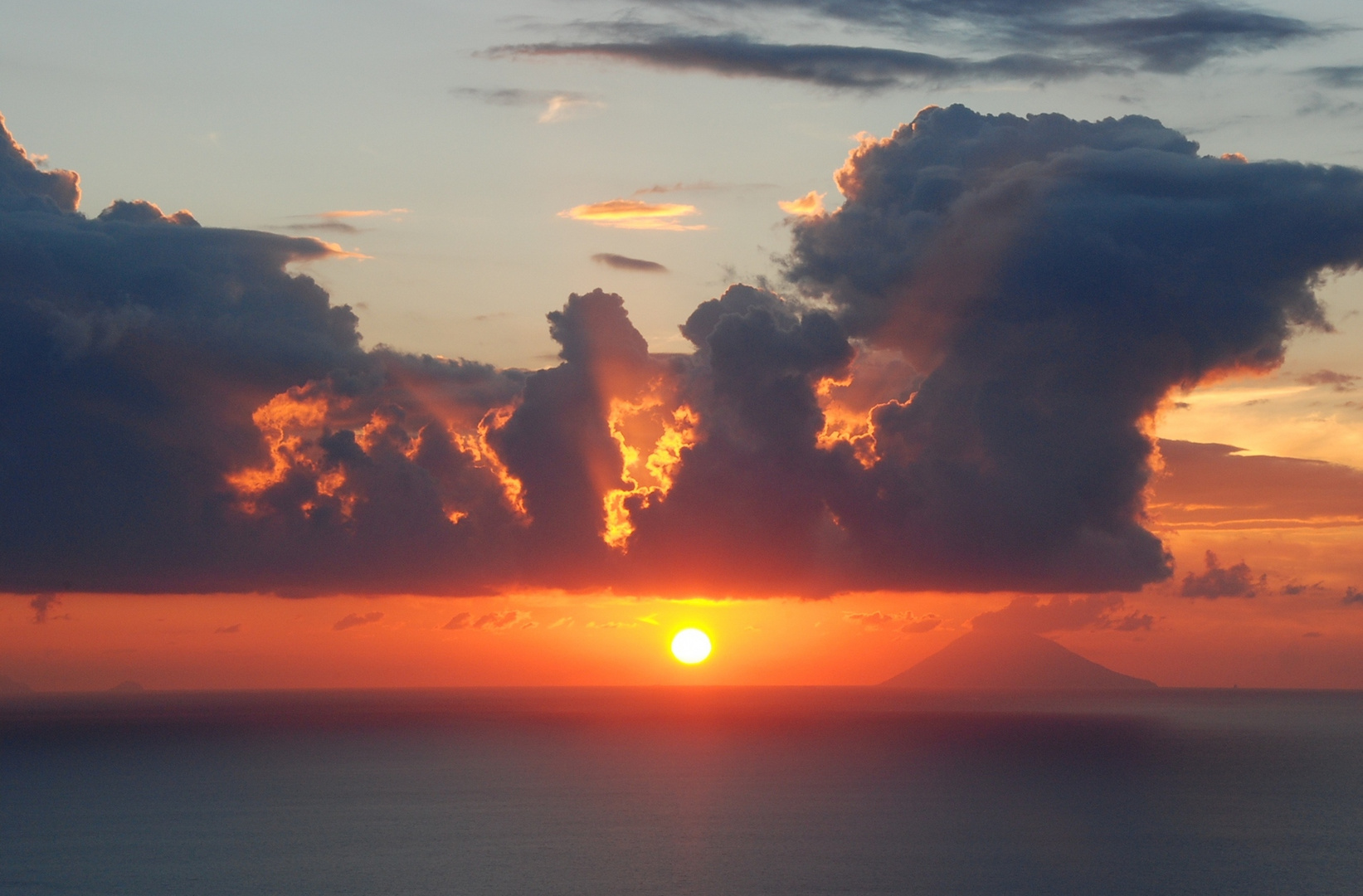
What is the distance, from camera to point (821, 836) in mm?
122375

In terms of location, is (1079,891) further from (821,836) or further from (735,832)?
(735,832)

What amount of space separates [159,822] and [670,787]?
64.4 m

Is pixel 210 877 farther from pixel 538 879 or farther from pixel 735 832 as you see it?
pixel 735 832

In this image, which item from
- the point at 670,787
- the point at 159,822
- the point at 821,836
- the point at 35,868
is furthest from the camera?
the point at 670,787

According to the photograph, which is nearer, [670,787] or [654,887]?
[654,887]

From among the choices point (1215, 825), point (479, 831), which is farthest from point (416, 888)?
point (1215, 825)

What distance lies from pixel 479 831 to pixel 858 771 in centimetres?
8011

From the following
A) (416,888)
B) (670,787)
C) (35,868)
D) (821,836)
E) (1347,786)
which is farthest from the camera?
(1347,786)

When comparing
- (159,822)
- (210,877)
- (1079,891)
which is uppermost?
(159,822)

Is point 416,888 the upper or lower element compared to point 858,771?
lower

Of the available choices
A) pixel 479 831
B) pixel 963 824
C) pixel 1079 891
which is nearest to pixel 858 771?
pixel 963 824

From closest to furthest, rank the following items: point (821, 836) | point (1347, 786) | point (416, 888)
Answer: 1. point (416, 888)
2. point (821, 836)
3. point (1347, 786)

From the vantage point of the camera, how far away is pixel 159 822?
434ft

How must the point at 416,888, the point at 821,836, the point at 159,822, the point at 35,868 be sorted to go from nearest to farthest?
the point at 416,888 → the point at 35,868 → the point at 821,836 → the point at 159,822
